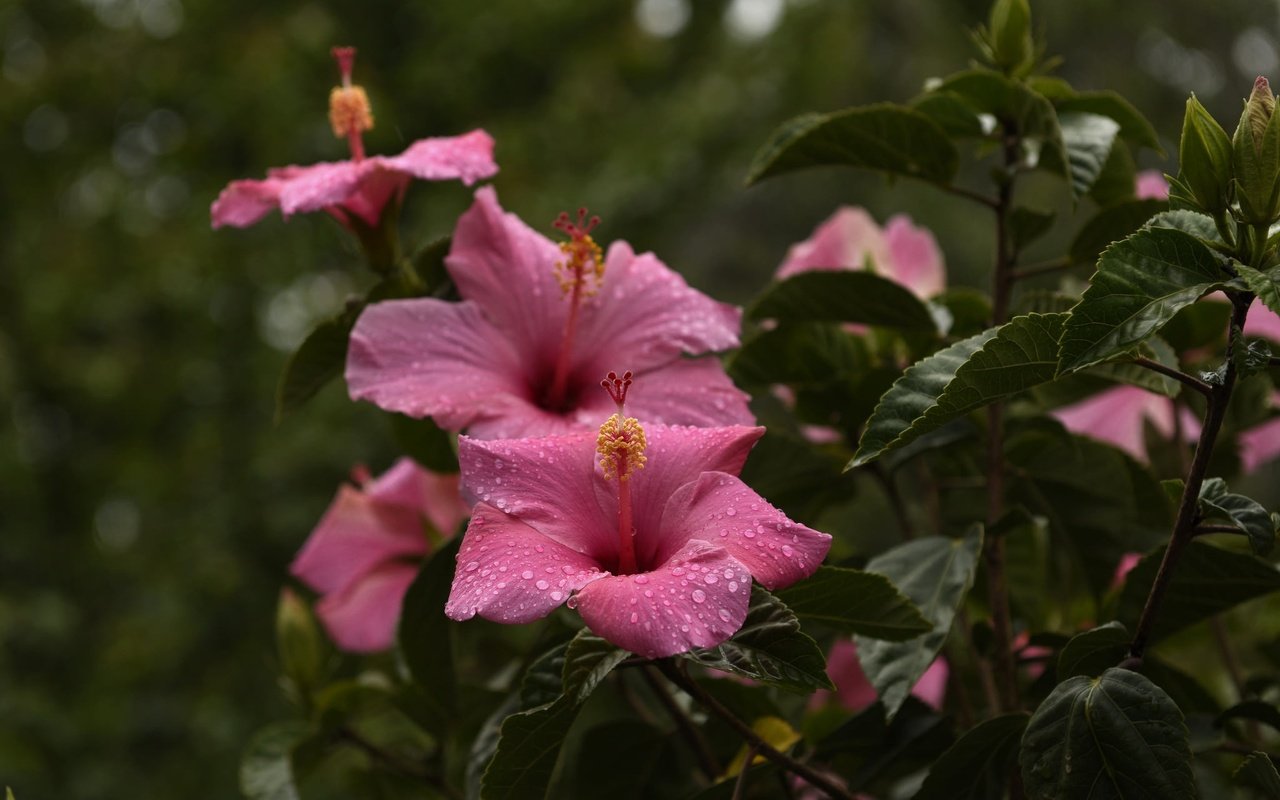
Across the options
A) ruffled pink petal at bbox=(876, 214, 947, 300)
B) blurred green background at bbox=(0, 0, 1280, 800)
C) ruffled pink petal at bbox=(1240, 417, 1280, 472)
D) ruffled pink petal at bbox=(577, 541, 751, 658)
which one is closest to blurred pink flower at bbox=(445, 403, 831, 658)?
ruffled pink petal at bbox=(577, 541, 751, 658)

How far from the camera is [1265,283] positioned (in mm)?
550

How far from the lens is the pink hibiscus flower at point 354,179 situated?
0.79 m

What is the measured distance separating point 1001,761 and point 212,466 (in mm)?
4529

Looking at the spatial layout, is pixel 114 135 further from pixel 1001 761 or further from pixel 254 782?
pixel 1001 761

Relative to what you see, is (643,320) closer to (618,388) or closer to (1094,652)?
(618,388)

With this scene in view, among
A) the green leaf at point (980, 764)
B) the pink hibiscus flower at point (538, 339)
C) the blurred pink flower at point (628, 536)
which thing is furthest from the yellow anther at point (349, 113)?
the green leaf at point (980, 764)

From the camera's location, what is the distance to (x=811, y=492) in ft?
2.99

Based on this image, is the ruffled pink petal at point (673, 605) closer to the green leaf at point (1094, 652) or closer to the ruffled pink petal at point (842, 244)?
the green leaf at point (1094, 652)

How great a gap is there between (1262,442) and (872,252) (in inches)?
15.2

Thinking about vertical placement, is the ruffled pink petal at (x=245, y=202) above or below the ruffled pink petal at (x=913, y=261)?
above

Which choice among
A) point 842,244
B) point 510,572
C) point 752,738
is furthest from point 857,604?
point 842,244

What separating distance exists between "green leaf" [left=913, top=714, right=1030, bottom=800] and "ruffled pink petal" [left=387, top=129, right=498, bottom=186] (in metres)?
0.44

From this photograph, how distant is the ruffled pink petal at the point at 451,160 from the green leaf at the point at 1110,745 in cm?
46

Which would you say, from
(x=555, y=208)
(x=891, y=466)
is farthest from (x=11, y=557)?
(x=891, y=466)
